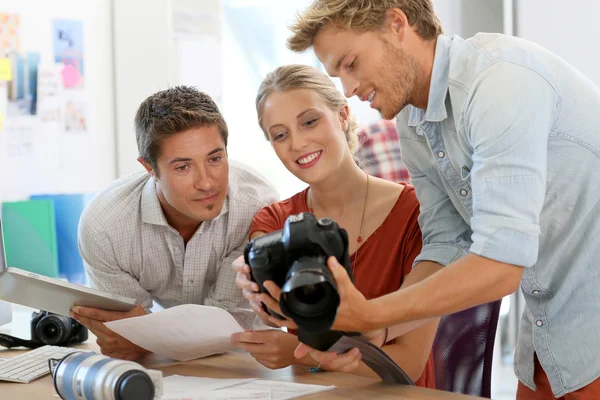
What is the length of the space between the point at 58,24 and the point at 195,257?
1741 mm

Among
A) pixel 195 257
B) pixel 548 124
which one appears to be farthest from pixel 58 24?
pixel 548 124

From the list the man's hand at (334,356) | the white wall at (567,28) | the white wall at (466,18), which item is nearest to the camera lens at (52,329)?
the man's hand at (334,356)

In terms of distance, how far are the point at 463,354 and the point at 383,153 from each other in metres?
1.22

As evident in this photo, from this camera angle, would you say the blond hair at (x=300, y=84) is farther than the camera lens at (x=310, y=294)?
Yes

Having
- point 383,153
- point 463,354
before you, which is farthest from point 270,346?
A: point 383,153

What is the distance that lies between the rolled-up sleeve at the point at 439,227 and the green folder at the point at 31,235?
2.07m

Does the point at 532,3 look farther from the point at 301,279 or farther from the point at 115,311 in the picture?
the point at 301,279

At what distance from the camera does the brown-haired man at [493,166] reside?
4.00ft

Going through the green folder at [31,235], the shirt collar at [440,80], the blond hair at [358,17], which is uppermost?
the blond hair at [358,17]

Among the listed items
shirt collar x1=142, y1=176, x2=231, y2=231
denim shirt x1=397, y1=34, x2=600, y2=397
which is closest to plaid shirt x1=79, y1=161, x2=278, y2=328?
shirt collar x1=142, y1=176, x2=231, y2=231

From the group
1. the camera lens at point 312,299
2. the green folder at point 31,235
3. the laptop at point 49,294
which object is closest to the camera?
the camera lens at point 312,299

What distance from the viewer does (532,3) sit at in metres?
3.58

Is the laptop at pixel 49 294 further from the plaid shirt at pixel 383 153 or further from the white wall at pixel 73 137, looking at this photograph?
the white wall at pixel 73 137

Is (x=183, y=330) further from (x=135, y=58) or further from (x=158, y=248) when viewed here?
(x=135, y=58)
